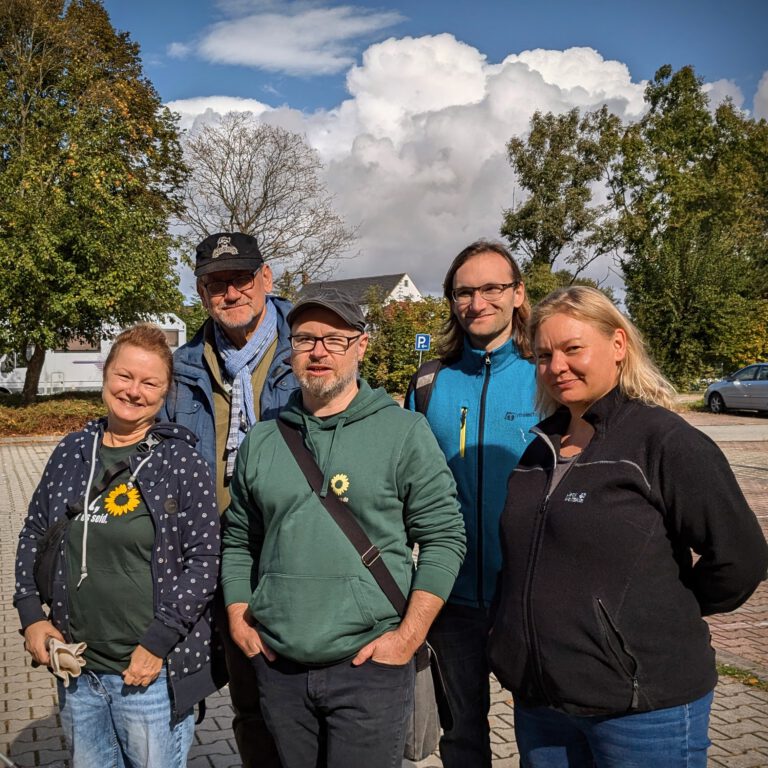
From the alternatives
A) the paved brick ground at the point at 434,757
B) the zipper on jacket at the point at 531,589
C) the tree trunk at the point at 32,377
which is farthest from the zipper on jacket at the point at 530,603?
the tree trunk at the point at 32,377

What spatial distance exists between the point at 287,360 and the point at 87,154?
21.1m

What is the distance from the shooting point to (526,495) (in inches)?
89.7

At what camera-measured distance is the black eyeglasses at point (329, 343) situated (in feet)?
8.36

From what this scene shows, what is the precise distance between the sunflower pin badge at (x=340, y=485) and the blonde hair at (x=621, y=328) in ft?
2.44

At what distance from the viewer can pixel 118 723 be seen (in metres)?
2.52

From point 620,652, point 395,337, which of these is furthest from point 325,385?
point 395,337

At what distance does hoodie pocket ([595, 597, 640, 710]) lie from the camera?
6.55ft

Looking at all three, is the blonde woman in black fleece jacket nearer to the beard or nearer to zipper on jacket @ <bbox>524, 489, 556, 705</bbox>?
zipper on jacket @ <bbox>524, 489, 556, 705</bbox>

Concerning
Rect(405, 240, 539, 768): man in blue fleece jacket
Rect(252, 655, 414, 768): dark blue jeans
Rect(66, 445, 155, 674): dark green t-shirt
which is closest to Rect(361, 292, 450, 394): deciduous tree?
Rect(405, 240, 539, 768): man in blue fleece jacket

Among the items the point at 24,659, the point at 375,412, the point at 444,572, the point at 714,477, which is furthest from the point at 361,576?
the point at 24,659

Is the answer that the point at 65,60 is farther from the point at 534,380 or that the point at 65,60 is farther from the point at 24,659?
the point at 534,380

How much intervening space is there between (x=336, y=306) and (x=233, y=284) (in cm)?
69

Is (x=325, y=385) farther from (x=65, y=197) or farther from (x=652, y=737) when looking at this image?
(x=65, y=197)

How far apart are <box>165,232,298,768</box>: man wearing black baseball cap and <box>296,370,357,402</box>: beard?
0.47 meters
